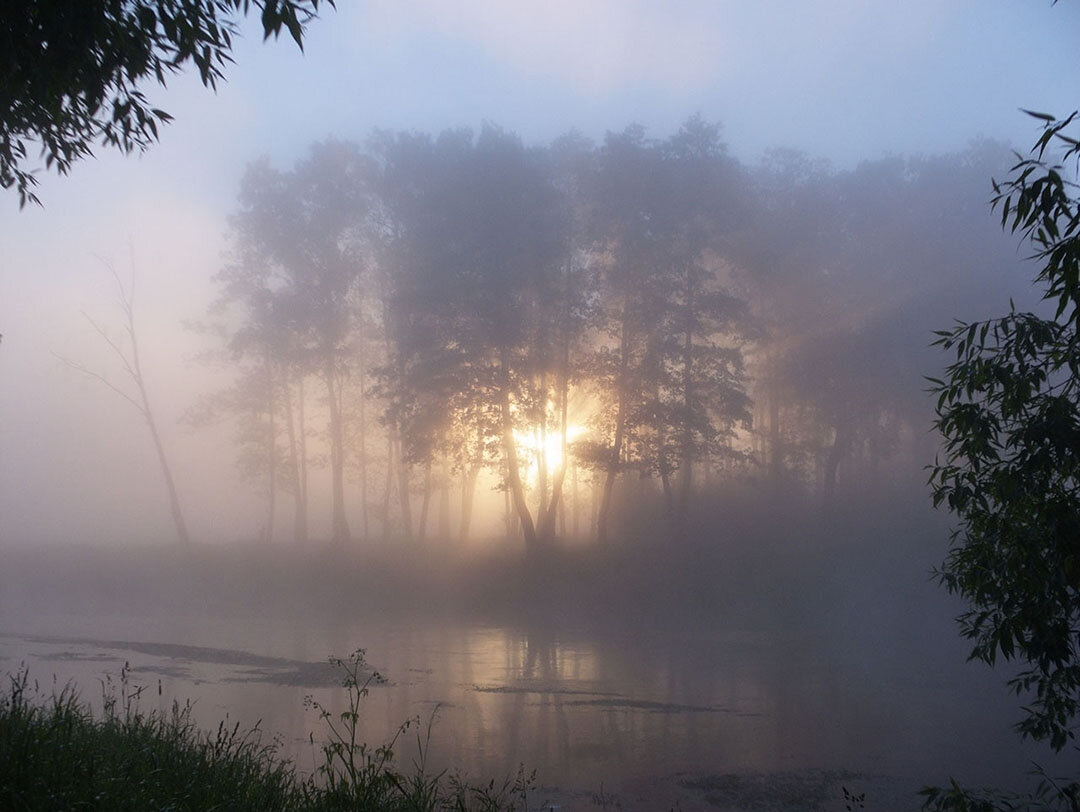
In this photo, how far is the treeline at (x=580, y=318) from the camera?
28.4m

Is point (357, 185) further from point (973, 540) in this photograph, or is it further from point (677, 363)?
point (973, 540)

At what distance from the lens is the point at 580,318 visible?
29.7 m

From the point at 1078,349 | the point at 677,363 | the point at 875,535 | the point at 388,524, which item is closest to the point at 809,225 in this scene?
the point at 677,363

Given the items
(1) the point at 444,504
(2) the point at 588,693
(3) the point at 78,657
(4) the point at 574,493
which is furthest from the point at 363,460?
(2) the point at 588,693

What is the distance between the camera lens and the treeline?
28391mm

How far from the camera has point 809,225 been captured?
3438cm

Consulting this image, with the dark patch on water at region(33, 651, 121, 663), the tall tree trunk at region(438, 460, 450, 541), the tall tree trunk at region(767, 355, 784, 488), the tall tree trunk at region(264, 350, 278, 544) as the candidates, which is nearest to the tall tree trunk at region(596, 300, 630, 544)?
the tall tree trunk at region(438, 460, 450, 541)

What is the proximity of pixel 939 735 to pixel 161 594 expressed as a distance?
22820mm

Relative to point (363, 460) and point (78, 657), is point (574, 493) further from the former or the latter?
point (78, 657)

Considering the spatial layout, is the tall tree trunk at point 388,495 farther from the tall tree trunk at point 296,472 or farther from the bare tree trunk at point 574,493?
the bare tree trunk at point 574,493

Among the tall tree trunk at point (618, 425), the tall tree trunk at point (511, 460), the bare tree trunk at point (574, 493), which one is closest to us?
the tall tree trunk at point (511, 460)

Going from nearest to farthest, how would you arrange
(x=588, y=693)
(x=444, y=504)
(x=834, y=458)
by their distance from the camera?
1. (x=588, y=693)
2. (x=834, y=458)
3. (x=444, y=504)

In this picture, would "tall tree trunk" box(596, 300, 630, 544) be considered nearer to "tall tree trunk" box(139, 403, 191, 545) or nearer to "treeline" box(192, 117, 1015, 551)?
"treeline" box(192, 117, 1015, 551)

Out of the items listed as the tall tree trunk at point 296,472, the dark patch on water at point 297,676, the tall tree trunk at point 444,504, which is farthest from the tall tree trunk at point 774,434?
the dark patch on water at point 297,676
